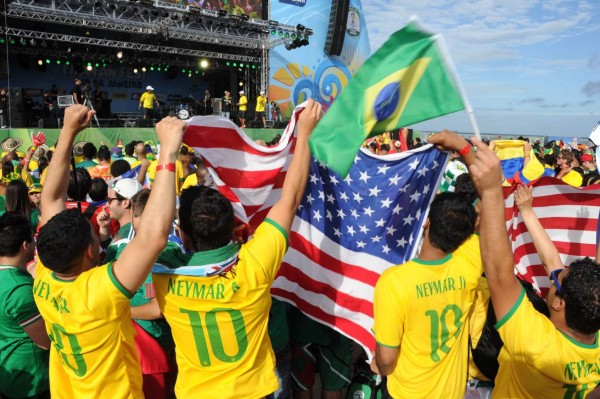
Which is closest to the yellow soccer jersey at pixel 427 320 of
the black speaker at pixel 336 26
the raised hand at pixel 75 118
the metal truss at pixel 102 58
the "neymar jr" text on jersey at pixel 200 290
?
the "neymar jr" text on jersey at pixel 200 290

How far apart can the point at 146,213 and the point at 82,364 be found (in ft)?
2.69

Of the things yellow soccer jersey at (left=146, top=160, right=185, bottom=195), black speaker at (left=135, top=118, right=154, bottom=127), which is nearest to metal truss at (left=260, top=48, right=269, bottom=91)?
black speaker at (left=135, top=118, right=154, bottom=127)

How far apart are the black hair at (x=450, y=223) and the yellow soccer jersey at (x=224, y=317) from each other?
81cm

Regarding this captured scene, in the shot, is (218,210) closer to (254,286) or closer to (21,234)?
(254,286)

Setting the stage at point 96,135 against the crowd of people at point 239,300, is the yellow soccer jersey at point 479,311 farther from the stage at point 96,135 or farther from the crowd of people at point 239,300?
the stage at point 96,135

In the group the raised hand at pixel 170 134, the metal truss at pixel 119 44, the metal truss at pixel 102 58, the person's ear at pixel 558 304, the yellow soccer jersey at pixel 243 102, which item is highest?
the metal truss at pixel 119 44

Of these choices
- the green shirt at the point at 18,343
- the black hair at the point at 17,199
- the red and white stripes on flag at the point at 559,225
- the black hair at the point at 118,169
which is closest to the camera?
the green shirt at the point at 18,343

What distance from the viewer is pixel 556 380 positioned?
1949mm

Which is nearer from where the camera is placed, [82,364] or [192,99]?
[82,364]

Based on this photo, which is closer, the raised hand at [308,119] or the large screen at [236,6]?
the raised hand at [308,119]

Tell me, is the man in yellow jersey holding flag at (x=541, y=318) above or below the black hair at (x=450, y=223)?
below

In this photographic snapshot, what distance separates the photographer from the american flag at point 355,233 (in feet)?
9.54

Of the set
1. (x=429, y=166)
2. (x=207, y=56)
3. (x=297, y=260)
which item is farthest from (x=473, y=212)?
(x=207, y=56)

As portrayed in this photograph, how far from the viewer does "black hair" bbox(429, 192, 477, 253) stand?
235 cm
